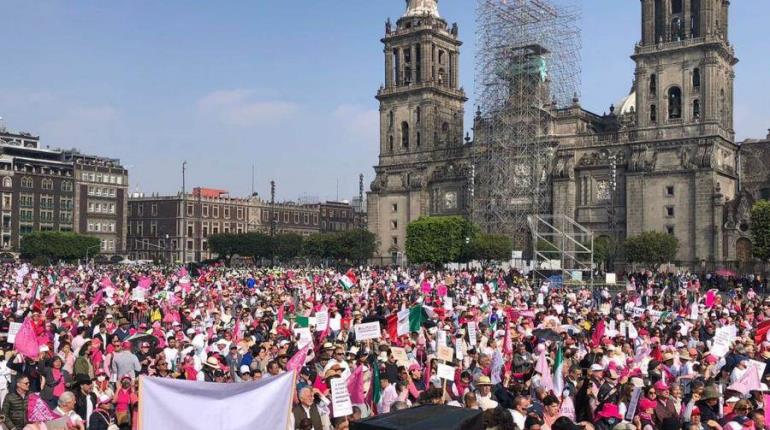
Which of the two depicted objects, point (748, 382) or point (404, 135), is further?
point (404, 135)

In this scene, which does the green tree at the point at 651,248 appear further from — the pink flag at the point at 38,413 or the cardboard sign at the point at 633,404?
the pink flag at the point at 38,413

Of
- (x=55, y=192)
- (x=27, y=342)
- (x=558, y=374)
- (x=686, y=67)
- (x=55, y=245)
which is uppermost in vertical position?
(x=686, y=67)

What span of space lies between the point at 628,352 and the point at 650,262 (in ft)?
170

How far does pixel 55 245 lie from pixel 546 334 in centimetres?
9487

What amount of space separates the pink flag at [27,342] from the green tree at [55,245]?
300 feet

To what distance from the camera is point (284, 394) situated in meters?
9.07

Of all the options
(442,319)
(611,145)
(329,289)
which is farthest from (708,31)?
(442,319)

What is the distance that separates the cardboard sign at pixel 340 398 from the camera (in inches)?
462

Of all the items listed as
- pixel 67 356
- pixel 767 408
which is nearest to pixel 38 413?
pixel 67 356

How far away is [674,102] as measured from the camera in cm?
7156

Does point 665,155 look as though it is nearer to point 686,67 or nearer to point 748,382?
point 686,67

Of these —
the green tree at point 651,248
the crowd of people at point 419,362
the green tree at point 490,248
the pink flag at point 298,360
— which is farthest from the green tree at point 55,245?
the pink flag at point 298,360

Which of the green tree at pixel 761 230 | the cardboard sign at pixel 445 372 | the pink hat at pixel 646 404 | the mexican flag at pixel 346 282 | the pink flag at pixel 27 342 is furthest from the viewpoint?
the green tree at pixel 761 230

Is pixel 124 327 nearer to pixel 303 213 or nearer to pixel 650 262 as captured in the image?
pixel 650 262
